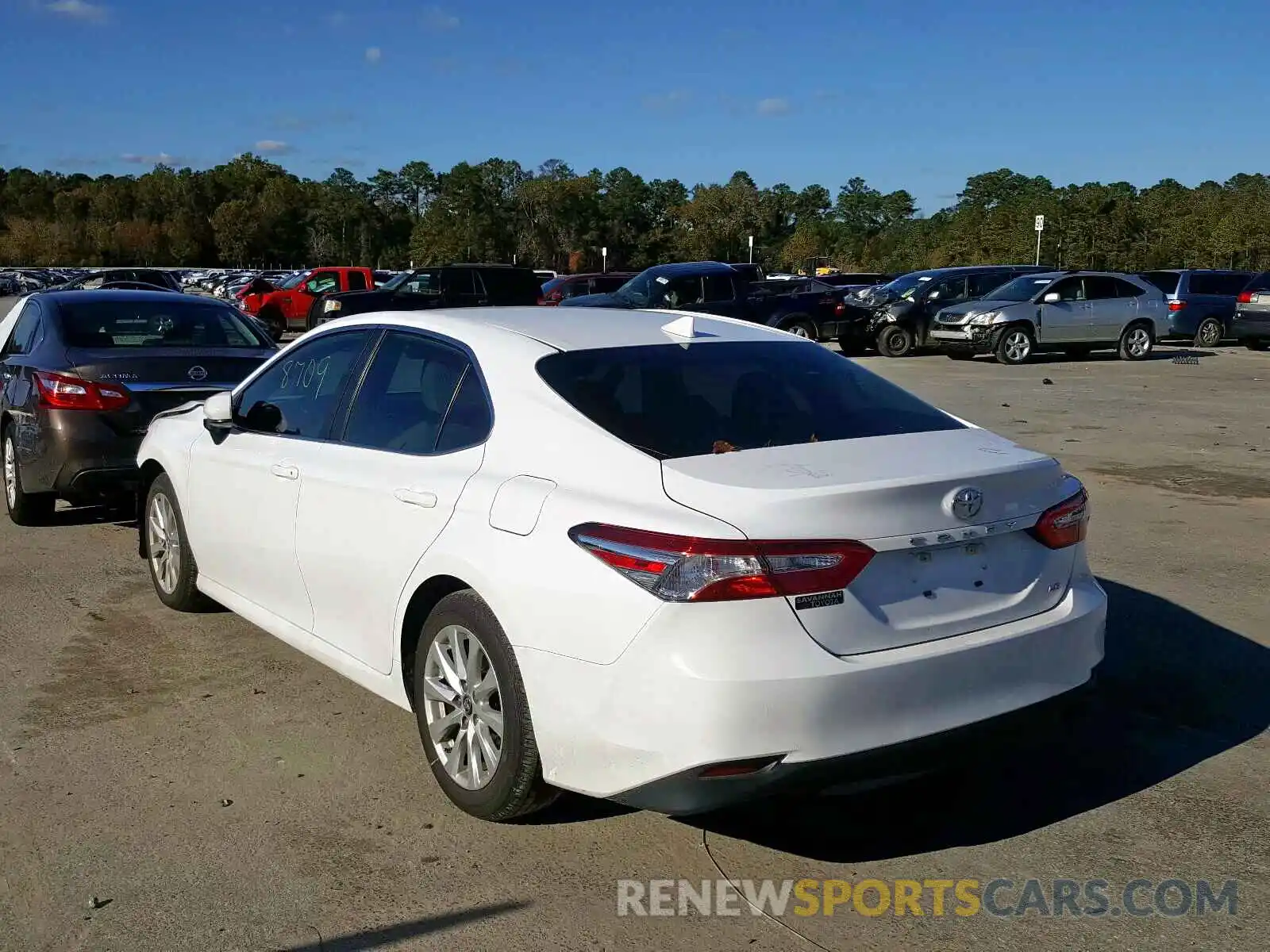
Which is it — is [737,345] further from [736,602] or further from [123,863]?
[123,863]

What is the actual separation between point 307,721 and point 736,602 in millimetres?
2311

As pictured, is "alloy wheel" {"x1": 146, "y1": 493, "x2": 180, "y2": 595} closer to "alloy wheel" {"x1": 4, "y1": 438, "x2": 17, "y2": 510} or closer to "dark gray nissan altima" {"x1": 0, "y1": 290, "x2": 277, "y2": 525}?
"dark gray nissan altima" {"x1": 0, "y1": 290, "x2": 277, "y2": 525}

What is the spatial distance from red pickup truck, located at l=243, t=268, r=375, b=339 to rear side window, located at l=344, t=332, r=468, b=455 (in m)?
27.5

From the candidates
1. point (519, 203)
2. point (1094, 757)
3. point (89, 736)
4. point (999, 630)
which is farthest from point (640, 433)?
point (519, 203)

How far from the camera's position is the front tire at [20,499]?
8.28 m

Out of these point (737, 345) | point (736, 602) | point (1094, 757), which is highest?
point (737, 345)

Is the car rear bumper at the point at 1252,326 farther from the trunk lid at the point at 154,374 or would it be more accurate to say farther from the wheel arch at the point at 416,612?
the wheel arch at the point at 416,612

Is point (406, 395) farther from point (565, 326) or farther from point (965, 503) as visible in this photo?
point (965, 503)

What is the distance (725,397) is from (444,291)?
72.1 ft

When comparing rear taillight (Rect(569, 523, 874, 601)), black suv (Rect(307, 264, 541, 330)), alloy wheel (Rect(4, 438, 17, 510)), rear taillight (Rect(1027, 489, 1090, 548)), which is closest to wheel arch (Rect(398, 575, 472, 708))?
rear taillight (Rect(569, 523, 874, 601))

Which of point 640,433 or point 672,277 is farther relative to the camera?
point 672,277

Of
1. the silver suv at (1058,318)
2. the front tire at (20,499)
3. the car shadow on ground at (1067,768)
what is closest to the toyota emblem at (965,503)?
the car shadow on ground at (1067,768)

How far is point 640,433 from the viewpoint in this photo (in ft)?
12.6

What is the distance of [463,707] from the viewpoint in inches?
157
